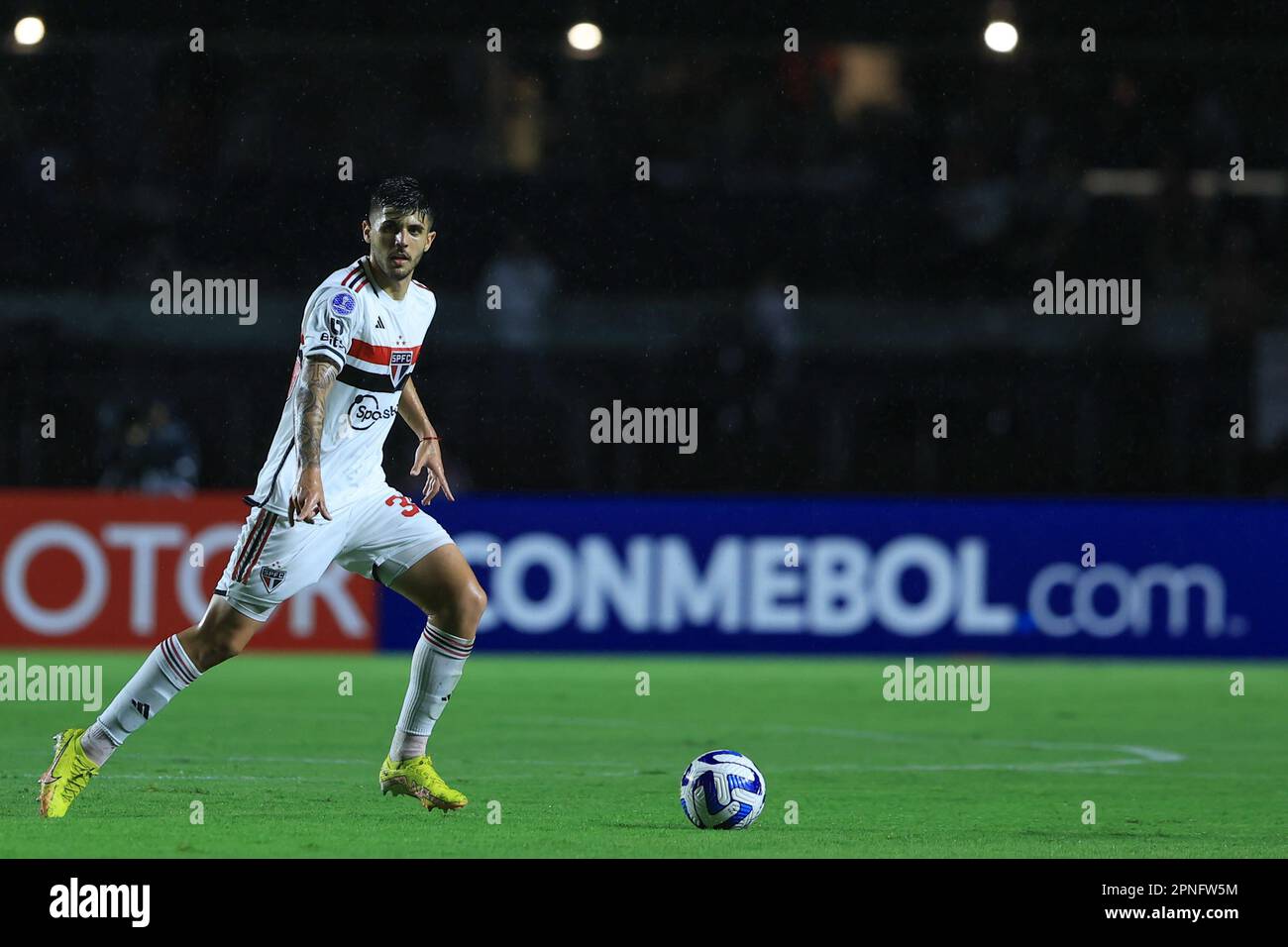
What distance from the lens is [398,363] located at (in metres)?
8.15

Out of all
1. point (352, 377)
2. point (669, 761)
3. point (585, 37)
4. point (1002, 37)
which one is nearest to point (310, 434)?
point (352, 377)

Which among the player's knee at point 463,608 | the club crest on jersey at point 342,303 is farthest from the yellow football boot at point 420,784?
the club crest on jersey at point 342,303

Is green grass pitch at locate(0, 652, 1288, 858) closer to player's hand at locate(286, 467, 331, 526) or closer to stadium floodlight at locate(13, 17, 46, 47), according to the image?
player's hand at locate(286, 467, 331, 526)

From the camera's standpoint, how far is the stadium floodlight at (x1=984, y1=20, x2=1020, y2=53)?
64.8ft

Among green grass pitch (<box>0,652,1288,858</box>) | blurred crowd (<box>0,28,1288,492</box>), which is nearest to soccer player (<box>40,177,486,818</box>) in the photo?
green grass pitch (<box>0,652,1288,858</box>)

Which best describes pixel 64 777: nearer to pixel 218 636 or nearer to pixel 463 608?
pixel 218 636

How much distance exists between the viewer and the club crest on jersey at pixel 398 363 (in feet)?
26.6

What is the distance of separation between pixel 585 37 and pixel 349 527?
483 inches

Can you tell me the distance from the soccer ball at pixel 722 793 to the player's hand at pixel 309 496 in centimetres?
162

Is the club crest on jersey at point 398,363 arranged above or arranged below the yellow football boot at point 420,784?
above

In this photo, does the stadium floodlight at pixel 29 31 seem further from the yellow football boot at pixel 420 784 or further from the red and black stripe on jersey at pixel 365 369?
the yellow football boot at pixel 420 784

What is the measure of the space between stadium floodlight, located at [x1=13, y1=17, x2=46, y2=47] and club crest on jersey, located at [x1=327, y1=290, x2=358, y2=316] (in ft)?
39.4

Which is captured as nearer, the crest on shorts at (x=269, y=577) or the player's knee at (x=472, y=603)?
the crest on shorts at (x=269, y=577)

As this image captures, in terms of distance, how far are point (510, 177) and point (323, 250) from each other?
1849 mm
